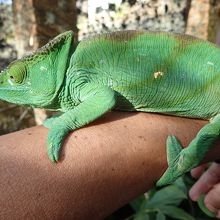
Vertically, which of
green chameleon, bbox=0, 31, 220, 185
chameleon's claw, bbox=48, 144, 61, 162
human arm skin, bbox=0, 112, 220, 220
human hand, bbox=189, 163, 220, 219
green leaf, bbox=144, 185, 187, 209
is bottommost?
green leaf, bbox=144, 185, 187, 209

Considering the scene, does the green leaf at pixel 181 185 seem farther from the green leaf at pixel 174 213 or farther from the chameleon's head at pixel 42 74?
the chameleon's head at pixel 42 74

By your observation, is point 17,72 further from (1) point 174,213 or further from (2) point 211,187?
(1) point 174,213

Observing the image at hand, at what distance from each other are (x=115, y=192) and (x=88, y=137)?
0.49 ft

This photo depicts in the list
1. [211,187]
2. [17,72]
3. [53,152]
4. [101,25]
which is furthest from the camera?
[101,25]

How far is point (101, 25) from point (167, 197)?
92 centimetres

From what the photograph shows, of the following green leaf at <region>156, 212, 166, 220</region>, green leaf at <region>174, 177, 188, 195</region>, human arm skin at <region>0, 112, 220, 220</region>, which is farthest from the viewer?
green leaf at <region>174, 177, 188, 195</region>

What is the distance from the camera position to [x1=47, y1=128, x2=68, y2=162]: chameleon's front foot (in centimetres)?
93

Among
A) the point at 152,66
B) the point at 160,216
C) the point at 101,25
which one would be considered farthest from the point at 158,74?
the point at 101,25

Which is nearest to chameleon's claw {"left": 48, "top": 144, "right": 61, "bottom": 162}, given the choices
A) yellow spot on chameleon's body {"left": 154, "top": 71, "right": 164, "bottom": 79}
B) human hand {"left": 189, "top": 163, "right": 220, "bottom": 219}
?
yellow spot on chameleon's body {"left": 154, "top": 71, "right": 164, "bottom": 79}

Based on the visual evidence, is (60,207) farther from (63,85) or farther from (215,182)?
(215,182)

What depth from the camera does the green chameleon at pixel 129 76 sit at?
1.11 metres

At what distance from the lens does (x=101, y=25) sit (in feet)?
7.07

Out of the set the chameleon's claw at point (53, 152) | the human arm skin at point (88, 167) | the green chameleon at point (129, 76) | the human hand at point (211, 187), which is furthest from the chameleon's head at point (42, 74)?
the human hand at point (211, 187)

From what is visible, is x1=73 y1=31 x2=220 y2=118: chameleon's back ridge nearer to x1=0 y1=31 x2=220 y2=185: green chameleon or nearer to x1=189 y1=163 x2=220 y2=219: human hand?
x1=0 y1=31 x2=220 y2=185: green chameleon
